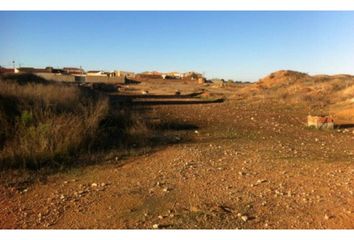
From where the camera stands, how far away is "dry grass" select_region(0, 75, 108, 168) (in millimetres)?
7023

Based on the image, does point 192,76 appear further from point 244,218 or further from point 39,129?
point 244,218

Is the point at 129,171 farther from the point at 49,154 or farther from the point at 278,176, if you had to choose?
the point at 278,176

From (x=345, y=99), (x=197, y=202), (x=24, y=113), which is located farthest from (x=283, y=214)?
(x=345, y=99)

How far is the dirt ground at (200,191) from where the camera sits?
4.42 metres

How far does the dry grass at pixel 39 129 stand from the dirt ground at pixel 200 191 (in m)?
0.80

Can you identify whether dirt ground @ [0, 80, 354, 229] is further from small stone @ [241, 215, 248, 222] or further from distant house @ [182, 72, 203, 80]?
distant house @ [182, 72, 203, 80]

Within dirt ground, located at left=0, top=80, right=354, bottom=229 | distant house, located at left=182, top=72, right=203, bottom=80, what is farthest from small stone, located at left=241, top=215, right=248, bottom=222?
distant house, located at left=182, top=72, right=203, bottom=80

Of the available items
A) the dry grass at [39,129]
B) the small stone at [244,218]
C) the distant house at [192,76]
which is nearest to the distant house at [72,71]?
the distant house at [192,76]

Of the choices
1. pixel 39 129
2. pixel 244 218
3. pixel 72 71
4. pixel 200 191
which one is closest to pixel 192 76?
pixel 72 71

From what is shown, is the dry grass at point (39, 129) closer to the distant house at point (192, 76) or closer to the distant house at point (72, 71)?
the distant house at point (72, 71)

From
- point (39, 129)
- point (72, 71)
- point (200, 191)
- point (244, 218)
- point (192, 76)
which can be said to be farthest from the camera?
point (192, 76)

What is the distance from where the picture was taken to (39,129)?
7602mm

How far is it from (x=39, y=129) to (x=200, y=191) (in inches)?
138
